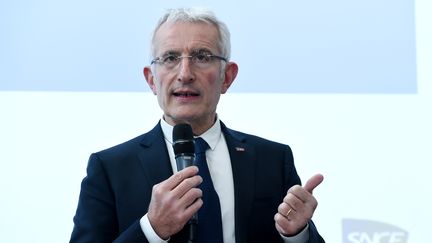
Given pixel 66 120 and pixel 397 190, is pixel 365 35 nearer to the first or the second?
pixel 397 190

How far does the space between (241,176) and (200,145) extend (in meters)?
0.17

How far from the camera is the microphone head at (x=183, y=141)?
1.75 metres

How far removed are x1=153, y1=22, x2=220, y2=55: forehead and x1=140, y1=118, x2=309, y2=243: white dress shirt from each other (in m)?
0.27

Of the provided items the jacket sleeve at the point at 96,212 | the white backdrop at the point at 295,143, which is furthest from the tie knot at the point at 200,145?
the white backdrop at the point at 295,143

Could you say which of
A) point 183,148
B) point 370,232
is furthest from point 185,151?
point 370,232

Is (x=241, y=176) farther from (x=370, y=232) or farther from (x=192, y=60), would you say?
(x=370, y=232)

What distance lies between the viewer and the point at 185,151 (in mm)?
1748

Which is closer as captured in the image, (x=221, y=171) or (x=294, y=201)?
(x=294, y=201)

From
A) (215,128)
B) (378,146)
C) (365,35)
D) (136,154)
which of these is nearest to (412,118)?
(378,146)

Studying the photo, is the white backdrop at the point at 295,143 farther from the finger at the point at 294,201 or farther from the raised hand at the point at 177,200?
the raised hand at the point at 177,200

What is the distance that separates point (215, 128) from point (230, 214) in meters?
0.33

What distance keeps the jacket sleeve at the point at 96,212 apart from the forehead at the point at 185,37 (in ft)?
1.45

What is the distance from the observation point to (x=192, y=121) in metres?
2.07

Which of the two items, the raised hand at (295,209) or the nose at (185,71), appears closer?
the raised hand at (295,209)
